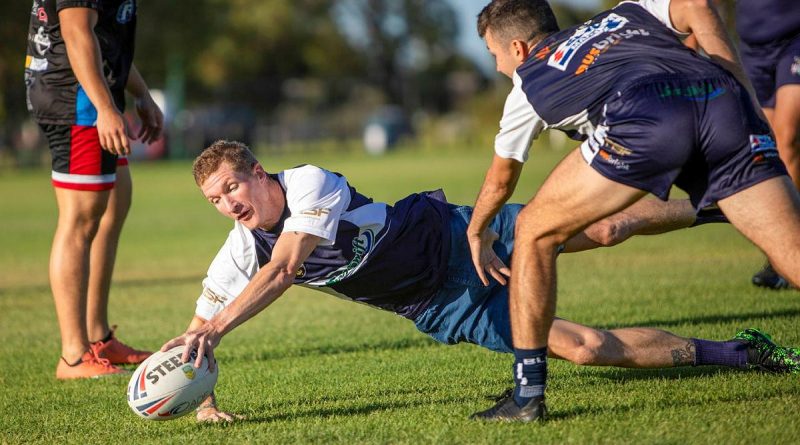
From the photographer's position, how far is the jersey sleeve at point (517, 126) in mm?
4379

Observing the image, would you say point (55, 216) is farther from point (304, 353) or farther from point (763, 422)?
point (763, 422)

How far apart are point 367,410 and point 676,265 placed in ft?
19.4

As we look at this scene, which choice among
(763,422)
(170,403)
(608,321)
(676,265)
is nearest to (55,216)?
(676,265)

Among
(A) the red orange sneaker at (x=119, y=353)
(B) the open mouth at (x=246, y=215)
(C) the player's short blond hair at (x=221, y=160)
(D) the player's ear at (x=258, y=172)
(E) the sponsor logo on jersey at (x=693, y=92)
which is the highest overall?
(E) the sponsor logo on jersey at (x=693, y=92)

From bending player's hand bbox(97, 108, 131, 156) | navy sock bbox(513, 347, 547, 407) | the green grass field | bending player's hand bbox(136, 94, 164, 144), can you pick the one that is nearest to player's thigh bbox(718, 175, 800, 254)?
the green grass field

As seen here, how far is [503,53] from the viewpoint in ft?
16.3

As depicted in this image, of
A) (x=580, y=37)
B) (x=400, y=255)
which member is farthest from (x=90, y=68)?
(x=580, y=37)

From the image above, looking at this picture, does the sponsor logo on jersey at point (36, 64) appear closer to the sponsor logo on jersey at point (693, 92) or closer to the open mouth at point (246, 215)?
the open mouth at point (246, 215)

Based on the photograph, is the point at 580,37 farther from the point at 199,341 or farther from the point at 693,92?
the point at 199,341

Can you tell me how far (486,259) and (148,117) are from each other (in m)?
3.29

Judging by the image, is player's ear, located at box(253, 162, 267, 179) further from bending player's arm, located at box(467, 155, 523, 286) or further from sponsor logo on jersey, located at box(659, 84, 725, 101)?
sponsor logo on jersey, located at box(659, 84, 725, 101)

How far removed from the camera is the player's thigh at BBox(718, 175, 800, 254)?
405 centimetres

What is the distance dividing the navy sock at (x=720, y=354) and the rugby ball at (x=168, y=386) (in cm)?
251

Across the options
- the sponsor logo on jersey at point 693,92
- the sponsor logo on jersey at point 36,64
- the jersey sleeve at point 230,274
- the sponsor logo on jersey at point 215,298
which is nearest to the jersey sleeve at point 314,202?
the jersey sleeve at point 230,274
